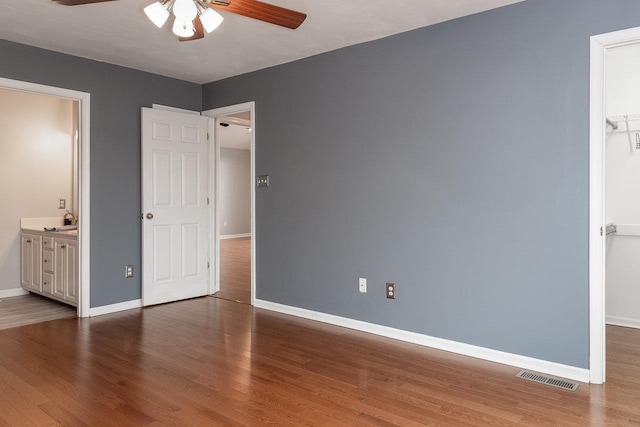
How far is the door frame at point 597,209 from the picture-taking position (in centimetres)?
280

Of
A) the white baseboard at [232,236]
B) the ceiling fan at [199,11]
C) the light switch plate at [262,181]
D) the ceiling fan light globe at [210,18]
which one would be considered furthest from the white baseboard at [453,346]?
the white baseboard at [232,236]

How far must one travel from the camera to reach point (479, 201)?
129 inches

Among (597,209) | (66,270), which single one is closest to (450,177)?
(597,209)

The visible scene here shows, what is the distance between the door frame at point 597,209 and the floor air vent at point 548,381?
0.16 m

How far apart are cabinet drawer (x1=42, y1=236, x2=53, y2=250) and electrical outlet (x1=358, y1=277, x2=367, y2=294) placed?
128 inches

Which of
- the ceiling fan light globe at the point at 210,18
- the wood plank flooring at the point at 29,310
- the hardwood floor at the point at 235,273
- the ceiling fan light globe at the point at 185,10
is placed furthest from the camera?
the hardwood floor at the point at 235,273

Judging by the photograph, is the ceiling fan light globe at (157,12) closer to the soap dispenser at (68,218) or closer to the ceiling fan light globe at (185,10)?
the ceiling fan light globe at (185,10)

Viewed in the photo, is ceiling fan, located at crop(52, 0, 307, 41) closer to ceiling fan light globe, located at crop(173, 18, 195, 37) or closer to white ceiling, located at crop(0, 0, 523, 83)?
ceiling fan light globe, located at crop(173, 18, 195, 37)

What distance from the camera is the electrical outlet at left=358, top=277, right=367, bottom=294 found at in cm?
392

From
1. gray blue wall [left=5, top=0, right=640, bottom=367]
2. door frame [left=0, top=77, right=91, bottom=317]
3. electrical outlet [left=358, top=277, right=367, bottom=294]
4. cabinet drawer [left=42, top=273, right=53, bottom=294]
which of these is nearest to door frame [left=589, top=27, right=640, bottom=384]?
gray blue wall [left=5, top=0, right=640, bottom=367]

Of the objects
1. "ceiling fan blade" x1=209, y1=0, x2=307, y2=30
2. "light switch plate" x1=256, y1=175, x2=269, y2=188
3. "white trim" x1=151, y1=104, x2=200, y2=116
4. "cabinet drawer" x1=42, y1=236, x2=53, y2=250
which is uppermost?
"white trim" x1=151, y1=104, x2=200, y2=116

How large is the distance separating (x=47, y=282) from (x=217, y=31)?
323 centimetres

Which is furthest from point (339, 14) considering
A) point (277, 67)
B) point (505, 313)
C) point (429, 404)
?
point (429, 404)

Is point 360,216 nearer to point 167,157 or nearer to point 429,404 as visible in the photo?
point 429,404
